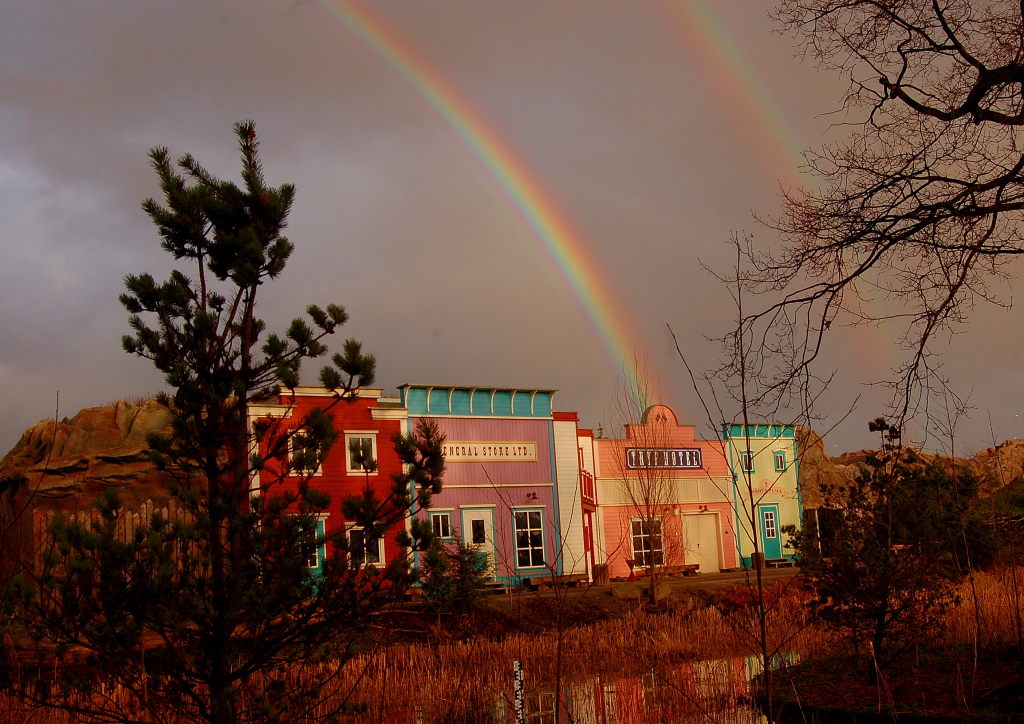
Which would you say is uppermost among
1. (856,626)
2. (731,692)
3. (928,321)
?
(928,321)

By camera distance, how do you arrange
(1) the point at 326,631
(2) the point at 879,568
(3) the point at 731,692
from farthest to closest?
1. (3) the point at 731,692
2. (2) the point at 879,568
3. (1) the point at 326,631

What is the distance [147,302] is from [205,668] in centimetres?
253

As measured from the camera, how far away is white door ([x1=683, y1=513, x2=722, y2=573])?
3406cm

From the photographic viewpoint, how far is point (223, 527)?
6.39 meters

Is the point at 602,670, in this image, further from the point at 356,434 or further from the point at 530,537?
the point at 530,537

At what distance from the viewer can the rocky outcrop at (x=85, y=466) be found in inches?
941

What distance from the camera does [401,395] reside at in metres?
27.1

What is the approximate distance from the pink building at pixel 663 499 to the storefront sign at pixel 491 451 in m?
3.03

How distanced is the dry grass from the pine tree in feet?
8.20

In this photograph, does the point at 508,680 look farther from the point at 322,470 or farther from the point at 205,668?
the point at 322,470

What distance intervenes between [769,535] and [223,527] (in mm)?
32240

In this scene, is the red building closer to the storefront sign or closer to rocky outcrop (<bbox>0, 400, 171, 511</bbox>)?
the storefront sign

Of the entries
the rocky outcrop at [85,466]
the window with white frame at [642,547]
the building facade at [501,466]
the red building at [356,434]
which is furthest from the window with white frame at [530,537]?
the rocky outcrop at [85,466]

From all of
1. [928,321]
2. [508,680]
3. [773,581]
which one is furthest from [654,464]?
[928,321]
